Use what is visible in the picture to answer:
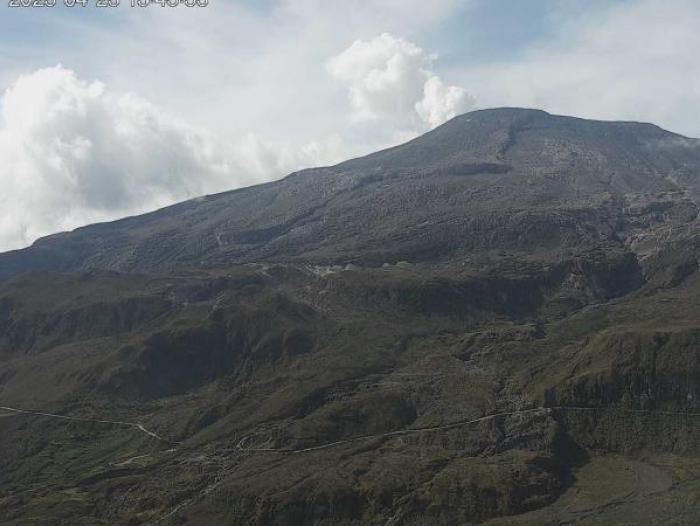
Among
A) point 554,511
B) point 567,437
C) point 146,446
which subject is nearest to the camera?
point 554,511

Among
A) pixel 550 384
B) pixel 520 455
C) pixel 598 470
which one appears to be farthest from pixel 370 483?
pixel 550 384

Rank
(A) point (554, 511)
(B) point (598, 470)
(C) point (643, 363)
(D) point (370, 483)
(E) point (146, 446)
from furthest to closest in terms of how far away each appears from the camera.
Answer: (E) point (146, 446) → (C) point (643, 363) → (B) point (598, 470) → (D) point (370, 483) → (A) point (554, 511)

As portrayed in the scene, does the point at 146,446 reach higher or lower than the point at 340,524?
higher

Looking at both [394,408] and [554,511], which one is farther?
[394,408]

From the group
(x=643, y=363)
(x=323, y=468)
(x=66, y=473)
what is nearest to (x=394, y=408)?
(x=323, y=468)

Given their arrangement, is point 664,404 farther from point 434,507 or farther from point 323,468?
point 323,468

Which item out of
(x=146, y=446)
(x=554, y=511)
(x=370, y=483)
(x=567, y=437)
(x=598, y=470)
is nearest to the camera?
(x=554, y=511)

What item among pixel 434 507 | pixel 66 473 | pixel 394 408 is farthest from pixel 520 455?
pixel 66 473

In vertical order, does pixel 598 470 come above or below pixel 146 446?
below

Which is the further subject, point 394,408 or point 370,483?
point 394,408

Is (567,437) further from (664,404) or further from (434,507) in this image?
(434,507)
